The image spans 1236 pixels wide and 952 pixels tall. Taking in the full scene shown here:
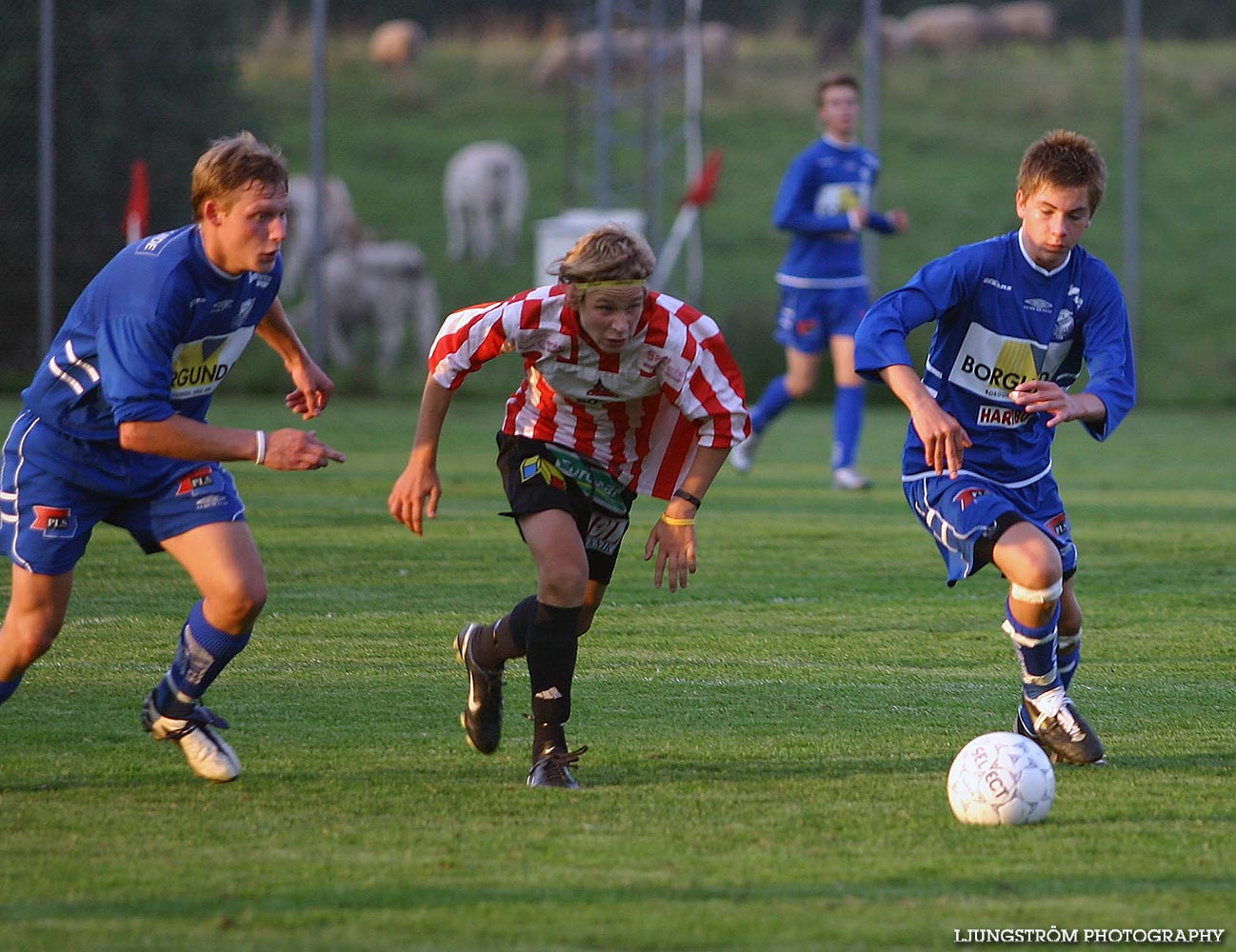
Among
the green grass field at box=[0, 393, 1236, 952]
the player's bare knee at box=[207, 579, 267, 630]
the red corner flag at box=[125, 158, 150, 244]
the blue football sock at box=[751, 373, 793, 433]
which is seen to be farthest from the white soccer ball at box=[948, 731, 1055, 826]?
the red corner flag at box=[125, 158, 150, 244]

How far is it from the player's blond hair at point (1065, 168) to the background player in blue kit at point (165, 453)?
196cm

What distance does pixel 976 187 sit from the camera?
75.8ft

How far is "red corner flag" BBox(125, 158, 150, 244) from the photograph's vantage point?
604 inches

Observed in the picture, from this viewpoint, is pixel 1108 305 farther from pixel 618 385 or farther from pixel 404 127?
pixel 404 127

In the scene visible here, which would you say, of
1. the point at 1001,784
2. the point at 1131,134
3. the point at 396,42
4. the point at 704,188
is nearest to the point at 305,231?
the point at 704,188

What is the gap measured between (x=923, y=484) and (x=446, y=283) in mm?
15573

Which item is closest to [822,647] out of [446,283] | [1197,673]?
[1197,673]

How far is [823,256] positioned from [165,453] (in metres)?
7.59

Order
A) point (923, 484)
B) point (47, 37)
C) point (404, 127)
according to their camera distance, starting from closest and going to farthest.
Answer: point (923, 484) → point (47, 37) → point (404, 127)

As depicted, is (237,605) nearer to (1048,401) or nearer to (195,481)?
(195,481)

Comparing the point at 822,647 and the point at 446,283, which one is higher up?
the point at 822,647

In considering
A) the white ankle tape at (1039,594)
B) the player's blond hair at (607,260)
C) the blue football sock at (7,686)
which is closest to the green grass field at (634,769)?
the blue football sock at (7,686)

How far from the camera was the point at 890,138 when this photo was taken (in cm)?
2366

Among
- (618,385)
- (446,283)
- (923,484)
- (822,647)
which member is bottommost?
(446,283)
